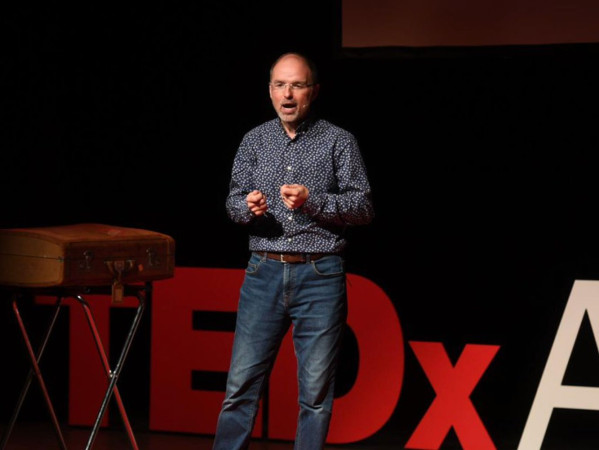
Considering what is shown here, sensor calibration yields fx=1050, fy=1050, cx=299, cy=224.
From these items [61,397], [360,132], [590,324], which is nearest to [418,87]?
[360,132]

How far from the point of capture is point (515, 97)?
4.43 meters

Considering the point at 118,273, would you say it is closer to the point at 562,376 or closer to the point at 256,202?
the point at 256,202

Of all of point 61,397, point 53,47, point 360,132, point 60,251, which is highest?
point 53,47

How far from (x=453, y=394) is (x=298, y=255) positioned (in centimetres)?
139

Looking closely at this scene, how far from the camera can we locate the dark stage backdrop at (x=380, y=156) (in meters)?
4.43

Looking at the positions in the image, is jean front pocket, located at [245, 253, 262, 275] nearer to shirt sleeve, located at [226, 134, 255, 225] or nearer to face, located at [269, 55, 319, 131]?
shirt sleeve, located at [226, 134, 255, 225]

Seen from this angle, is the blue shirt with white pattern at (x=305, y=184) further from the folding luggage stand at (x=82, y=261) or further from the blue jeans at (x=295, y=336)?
the folding luggage stand at (x=82, y=261)

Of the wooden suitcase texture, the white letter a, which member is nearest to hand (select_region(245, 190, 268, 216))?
the wooden suitcase texture

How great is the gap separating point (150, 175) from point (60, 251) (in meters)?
1.61

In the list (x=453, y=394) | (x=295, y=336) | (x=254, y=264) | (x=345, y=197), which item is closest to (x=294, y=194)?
(x=345, y=197)

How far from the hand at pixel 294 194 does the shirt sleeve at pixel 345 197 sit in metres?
0.05

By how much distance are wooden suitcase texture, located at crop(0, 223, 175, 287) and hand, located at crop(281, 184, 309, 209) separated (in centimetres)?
62

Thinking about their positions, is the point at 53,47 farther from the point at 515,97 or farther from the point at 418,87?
the point at 515,97

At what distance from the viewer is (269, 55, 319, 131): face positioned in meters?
3.48
